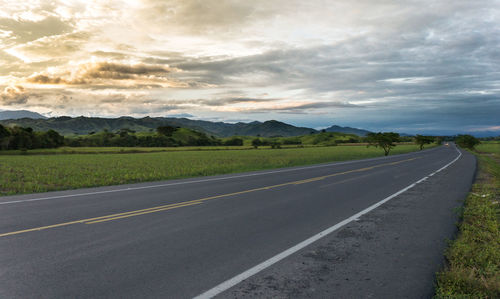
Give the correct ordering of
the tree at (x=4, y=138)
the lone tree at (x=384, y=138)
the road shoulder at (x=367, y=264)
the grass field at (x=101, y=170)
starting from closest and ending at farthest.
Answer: the road shoulder at (x=367, y=264)
the grass field at (x=101, y=170)
the lone tree at (x=384, y=138)
the tree at (x=4, y=138)

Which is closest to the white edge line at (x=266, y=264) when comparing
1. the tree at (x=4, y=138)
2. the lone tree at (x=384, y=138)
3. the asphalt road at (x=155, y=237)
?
the asphalt road at (x=155, y=237)

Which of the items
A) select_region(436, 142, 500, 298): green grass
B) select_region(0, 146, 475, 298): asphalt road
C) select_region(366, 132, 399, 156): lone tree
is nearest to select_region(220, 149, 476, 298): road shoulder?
select_region(0, 146, 475, 298): asphalt road

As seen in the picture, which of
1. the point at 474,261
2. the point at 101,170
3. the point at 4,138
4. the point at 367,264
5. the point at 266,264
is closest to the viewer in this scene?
the point at 266,264

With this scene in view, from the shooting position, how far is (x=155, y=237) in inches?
254

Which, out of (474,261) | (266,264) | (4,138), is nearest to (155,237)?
(266,264)

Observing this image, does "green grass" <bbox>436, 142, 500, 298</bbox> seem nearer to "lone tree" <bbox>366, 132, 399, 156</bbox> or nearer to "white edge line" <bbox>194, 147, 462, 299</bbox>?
"white edge line" <bbox>194, 147, 462, 299</bbox>

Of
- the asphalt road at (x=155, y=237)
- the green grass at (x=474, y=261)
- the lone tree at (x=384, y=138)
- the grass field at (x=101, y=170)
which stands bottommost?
the grass field at (x=101, y=170)

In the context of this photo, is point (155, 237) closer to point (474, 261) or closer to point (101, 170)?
point (474, 261)

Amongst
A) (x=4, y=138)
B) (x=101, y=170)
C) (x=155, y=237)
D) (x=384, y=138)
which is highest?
(x=384, y=138)

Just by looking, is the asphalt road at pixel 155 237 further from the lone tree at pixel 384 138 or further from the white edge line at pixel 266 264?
the lone tree at pixel 384 138

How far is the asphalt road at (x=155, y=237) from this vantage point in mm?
4332

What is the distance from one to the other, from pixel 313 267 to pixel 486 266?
8.89 ft

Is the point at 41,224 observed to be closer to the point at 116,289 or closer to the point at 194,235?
the point at 194,235

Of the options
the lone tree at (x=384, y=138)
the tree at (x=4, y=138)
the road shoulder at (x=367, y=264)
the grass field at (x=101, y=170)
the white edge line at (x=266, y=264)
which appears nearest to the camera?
the white edge line at (x=266, y=264)
